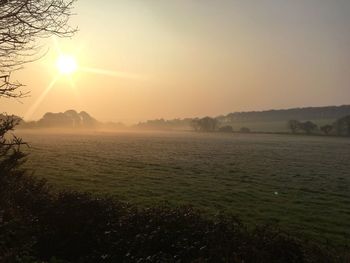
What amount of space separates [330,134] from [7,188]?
179 m

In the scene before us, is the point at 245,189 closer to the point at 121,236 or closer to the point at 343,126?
the point at 121,236

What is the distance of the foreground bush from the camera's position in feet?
38.7

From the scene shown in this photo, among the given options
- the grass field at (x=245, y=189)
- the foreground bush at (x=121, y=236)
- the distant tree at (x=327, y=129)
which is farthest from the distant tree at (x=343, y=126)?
the foreground bush at (x=121, y=236)

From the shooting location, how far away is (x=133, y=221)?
14695mm

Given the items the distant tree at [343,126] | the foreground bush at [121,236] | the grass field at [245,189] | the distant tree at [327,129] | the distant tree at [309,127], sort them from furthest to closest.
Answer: the distant tree at [309,127] → the distant tree at [327,129] → the distant tree at [343,126] → the grass field at [245,189] → the foreground bush at [121,236]

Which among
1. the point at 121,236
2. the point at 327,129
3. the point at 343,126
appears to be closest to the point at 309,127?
the point at 327,129

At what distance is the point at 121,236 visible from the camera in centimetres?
1389

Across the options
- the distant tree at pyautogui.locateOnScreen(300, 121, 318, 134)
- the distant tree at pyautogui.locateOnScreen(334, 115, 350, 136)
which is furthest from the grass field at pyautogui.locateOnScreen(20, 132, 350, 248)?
the distant tree at pyautogui.locateOnScreen(300, 121, 318, 134)

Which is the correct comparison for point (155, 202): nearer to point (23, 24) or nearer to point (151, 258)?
point (151, 258)

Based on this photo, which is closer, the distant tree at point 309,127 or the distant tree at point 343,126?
the distant tree at point 343,126

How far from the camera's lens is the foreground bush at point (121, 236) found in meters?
11.8

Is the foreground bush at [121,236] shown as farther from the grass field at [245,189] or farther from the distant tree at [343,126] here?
the distant tree at [343,126]

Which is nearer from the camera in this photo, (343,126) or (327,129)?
(343,126)

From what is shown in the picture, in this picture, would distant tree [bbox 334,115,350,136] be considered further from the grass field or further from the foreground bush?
the foreground bush
